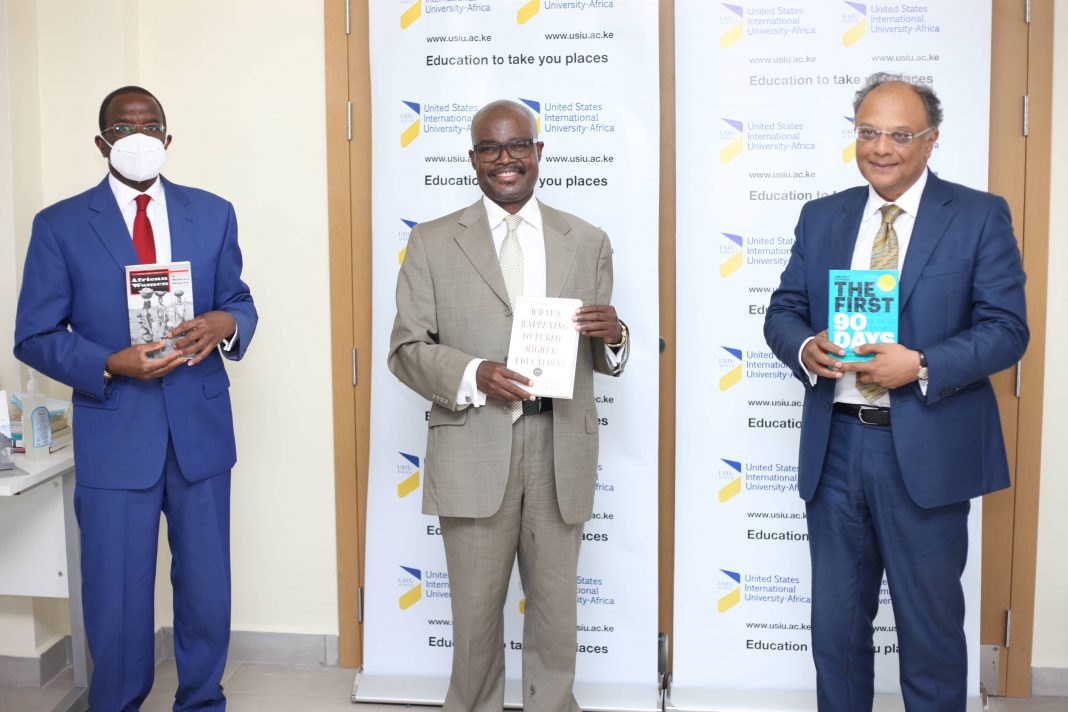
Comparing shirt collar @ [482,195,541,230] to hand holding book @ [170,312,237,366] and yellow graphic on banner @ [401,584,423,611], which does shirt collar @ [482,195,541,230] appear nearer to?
hand holding book @ [170,312,237,366]

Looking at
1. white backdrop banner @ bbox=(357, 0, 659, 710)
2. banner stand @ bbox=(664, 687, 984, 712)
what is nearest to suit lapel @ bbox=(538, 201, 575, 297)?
white backdrop banner @ bbox=(357, 0, 659, 710)

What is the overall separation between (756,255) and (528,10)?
118 centimetres

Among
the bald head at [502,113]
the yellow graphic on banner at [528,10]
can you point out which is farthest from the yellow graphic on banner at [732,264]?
the yellow graphic on banner at [528,10]

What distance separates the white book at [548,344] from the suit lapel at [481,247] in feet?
0.49

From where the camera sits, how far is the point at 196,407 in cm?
286

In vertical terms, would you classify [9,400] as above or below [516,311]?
below

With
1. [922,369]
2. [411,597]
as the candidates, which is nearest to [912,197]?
[922,369]

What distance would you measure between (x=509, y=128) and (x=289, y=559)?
2.00 m

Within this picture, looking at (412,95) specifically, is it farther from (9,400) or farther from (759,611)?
(759,611)

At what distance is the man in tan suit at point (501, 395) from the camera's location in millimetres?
2672

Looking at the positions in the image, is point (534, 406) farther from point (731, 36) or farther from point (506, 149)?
point (731, 36)

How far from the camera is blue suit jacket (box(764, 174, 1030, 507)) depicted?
2.39 m

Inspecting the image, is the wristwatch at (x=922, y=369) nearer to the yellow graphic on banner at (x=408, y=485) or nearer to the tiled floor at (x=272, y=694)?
the tiled floor at (x=272, y=694)

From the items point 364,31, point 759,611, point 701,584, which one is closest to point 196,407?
point 364,31
